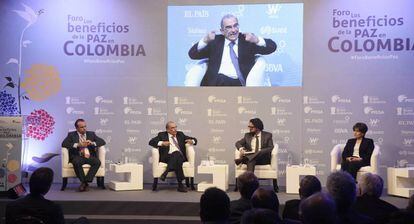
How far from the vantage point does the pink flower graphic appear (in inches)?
356

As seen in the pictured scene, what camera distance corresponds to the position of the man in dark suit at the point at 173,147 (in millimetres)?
7805

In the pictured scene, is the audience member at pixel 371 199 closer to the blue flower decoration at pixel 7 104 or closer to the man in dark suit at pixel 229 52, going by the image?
the man in dark suit at pixel 229 52

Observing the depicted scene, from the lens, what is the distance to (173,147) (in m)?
8.10

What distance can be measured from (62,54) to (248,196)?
245 inches

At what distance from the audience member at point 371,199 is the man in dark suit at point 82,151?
485 centimetres

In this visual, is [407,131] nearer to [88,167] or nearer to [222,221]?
[88,167]

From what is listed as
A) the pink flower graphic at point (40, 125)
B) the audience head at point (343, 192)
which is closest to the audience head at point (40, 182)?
the audience head at point (343, 192)

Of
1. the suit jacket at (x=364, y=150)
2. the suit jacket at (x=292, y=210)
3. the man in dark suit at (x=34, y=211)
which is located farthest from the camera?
the suit jacket at (x=364, y=150)

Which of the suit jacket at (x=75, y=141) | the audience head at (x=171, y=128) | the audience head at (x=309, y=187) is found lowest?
the audience head at (x=309, y=187)

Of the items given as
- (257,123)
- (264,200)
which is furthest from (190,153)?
(264,200)

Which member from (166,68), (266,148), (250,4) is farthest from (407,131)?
(166,68)

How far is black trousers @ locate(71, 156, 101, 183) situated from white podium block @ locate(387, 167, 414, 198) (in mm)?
4399

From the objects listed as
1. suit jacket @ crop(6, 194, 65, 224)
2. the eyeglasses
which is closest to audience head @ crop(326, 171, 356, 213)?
suit jacket @ crop(6, 194, 65, 224)

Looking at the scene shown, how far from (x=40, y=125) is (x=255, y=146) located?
3855 mm
